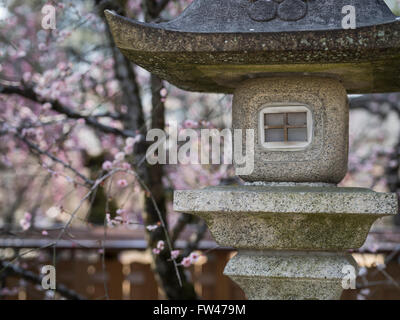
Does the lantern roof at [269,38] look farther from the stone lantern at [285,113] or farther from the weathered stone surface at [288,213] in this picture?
the weathered stone surface at [288,213]

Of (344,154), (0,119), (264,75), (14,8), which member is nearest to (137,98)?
(0,119)

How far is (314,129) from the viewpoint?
112 inches

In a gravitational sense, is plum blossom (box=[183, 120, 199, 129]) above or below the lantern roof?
below

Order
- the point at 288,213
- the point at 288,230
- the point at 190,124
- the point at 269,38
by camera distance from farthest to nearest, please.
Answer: the point at 190,124
the point at 288,230
the point at 288,213
the point at 269,38

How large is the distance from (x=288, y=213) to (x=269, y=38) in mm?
944

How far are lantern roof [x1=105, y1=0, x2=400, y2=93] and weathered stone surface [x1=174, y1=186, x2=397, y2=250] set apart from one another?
0.70m

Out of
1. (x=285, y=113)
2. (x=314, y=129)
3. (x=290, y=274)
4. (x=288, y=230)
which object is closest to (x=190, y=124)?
(x=285, y=113)

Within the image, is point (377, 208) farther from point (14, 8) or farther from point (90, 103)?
point (14, 8)

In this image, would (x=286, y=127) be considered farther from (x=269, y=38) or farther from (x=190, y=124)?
(x=190, y=124)

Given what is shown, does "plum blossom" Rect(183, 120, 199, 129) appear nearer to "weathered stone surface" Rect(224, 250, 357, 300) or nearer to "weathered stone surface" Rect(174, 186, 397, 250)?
"weathered stone surface" Rect(174, 186, 397, 250)

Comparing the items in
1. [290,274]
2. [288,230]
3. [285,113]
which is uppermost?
[285,113]

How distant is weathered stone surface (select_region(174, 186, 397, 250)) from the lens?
102 inches

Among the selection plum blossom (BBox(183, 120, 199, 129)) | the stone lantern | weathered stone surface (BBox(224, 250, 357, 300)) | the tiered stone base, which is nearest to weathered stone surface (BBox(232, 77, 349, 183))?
the stone lantern

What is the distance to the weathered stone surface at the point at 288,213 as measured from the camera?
2.59 metres
